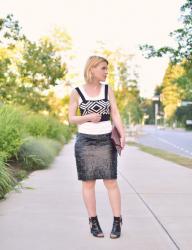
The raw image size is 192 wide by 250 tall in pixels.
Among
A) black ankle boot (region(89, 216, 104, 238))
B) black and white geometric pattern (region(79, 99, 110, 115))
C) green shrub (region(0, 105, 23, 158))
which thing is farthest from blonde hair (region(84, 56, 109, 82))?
green shrub (region(0, 105, 23, 158))

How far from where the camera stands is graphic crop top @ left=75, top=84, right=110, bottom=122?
17.6 ft

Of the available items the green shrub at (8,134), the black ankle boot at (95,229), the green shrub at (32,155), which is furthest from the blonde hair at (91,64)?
the green shrub at (32,155)

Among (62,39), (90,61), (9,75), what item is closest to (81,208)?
(90,61)

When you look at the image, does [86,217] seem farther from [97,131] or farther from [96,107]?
[96,107]

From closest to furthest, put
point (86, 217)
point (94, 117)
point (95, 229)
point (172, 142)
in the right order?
point (94, 117)
point (95, 229)
point (86, 217)
point (172, 142)

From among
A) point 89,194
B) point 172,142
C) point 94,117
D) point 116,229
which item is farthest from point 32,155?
point 172,142

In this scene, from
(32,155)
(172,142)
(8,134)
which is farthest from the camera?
(172,142)

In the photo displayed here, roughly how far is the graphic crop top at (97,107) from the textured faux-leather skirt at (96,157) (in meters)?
0.21

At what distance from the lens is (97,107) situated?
5379 millimetres

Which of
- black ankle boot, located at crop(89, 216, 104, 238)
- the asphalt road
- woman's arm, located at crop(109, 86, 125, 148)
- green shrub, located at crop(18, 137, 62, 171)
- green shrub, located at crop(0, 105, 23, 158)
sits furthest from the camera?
the asphalt road

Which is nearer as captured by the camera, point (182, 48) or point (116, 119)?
point (116, 119)

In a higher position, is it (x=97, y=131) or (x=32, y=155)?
(x=97, y=131)

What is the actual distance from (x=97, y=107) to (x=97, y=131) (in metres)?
0.23

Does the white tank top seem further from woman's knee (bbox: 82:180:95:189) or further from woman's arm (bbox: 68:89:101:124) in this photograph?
woman's knee (bbox: 82:180:95:189)
